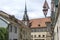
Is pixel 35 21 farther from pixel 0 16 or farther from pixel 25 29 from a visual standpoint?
pixel 0 16

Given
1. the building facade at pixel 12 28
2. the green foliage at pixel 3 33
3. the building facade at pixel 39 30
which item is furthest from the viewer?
the building facade at pixel 39 30

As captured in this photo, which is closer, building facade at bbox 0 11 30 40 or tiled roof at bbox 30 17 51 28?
building facade at bbox 0 11 30 40

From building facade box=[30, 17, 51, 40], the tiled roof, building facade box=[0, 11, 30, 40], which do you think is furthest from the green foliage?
the tiled roof

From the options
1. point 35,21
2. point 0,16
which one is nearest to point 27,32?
point 0,16

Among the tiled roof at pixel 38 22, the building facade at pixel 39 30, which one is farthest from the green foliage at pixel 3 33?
the tiled roof at pixel 38 22

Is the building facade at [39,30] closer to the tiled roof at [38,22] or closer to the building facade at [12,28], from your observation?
the tiled roof at [38,22]

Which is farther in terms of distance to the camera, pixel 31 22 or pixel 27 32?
pixel 31 22

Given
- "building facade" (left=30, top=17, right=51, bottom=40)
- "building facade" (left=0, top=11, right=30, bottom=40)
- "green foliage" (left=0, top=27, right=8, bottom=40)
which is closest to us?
"green foliage" (left=0, top=27, right=8, bottom=40)

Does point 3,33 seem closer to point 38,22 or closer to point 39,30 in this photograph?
point 39,30

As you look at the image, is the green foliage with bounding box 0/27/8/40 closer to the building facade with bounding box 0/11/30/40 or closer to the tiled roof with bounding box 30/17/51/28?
the building facade with bounding box 0/11/30/40

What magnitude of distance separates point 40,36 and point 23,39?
33136 mm

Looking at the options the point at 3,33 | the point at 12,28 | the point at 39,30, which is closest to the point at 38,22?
the point at 39,30

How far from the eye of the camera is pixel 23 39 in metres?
54.3

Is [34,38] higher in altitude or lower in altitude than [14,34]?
lower
